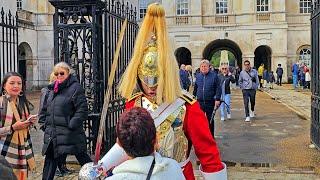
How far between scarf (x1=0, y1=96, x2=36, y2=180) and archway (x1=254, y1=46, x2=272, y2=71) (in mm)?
34804

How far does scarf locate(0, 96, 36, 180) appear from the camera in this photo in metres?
5.52

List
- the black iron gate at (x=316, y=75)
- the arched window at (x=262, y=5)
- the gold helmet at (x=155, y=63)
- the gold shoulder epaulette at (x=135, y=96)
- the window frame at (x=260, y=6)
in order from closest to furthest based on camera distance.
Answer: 1. the gold helmet at (x=155, y=63)
2. the gold shoulder epaulette at (x=135, y=96)
3. the black iron gate at (x=316, y=75)
4. the window frame at (x=260, y=6)
5. the arched window at (x=262, y=5)

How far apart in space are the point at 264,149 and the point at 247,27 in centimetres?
2916

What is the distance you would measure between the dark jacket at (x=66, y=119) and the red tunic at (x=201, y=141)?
11.0 feet

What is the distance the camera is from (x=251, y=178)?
7500 mm

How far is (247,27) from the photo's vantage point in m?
38.5

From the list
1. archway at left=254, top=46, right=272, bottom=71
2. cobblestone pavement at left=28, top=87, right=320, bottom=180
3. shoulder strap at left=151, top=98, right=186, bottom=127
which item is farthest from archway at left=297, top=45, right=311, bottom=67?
shoulder strap at left=151, top=98, right=186, bottom=127

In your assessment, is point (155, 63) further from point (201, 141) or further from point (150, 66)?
point (201, 141)

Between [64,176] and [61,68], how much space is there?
207 centimetres

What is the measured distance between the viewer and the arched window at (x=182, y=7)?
3959 cm

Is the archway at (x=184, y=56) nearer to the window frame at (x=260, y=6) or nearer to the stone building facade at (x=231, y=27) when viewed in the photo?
the stone building facade at (x=231, y=27)

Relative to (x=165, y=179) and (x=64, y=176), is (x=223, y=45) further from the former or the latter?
(x=165, y=179)

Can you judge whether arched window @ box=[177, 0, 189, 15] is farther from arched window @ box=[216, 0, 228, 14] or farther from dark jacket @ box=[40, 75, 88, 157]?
dark jacket @ box=[40, 75, 88, 157]

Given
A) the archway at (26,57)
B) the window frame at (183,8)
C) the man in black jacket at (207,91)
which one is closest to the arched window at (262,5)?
the window frame at (183,8)
